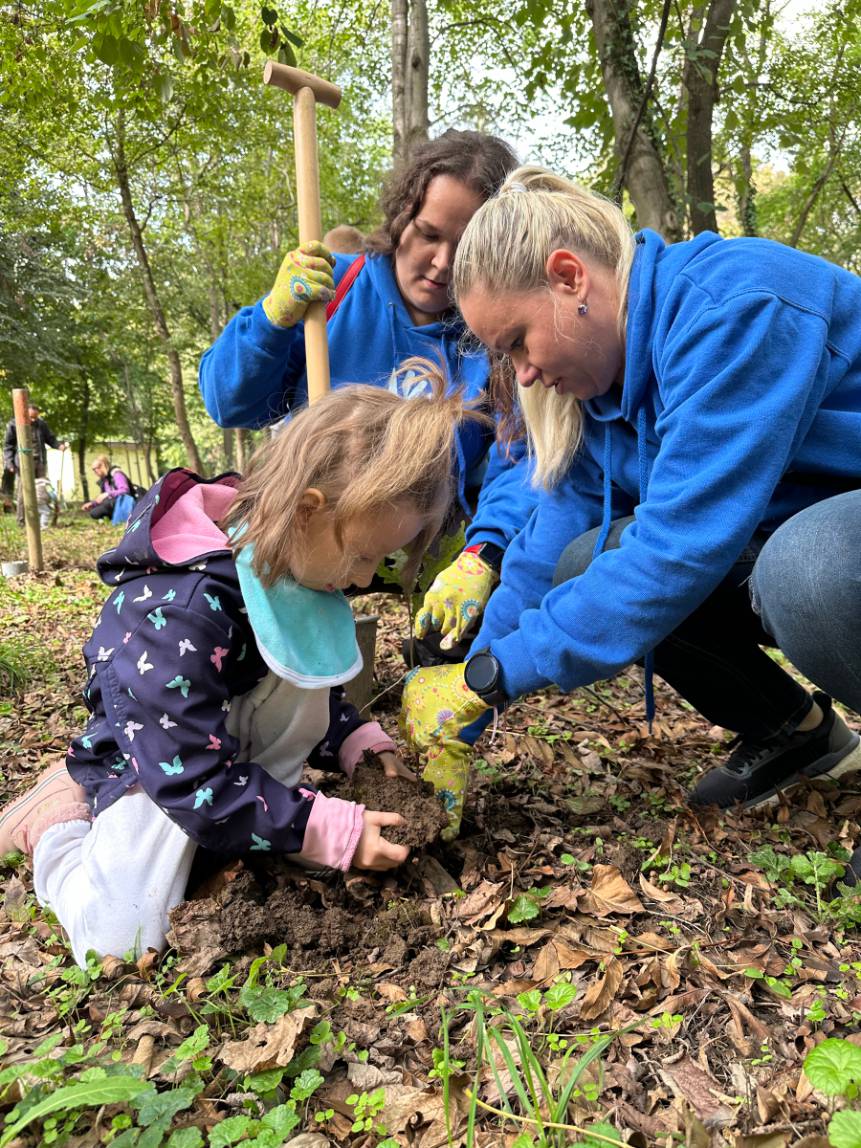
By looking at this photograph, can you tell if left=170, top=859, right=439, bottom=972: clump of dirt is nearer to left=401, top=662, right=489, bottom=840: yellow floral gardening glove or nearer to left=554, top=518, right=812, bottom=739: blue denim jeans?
left=401, top=662, right=489, bottom=840: yellow floral gardening glove

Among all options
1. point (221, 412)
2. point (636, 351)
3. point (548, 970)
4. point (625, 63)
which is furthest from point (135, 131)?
point (548, 970)

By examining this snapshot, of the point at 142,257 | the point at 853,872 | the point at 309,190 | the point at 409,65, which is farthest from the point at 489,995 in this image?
the point at 142,257

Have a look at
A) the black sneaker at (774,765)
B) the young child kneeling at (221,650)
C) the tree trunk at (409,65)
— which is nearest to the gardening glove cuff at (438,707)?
the young child kneeling at (221,650)

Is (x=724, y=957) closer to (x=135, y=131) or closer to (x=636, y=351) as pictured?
(x=636, y=351)

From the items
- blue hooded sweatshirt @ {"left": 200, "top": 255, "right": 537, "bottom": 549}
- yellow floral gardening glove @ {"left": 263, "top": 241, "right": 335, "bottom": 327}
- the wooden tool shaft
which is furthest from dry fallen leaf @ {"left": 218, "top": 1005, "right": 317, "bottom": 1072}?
the wooden tool shaft

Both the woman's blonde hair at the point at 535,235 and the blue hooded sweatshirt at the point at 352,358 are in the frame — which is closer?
the woman's blonde hair at the point at 535,235

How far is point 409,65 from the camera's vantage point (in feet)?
17.0

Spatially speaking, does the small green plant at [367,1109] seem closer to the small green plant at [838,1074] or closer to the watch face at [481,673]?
the small green plant at [838,1074]

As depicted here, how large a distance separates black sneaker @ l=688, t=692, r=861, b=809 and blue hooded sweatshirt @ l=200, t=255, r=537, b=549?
1.15m

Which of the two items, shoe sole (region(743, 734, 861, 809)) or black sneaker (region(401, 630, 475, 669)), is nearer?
shoe sole (region(743, 734, 861, 809))

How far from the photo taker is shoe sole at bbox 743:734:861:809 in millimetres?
2307

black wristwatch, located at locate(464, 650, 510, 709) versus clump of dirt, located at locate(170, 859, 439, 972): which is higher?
black wristwatch, located at locate(464, 650, 510, 709)

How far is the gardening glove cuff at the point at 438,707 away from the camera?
2.14m

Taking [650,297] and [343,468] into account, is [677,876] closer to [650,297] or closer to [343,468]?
[343,468]
